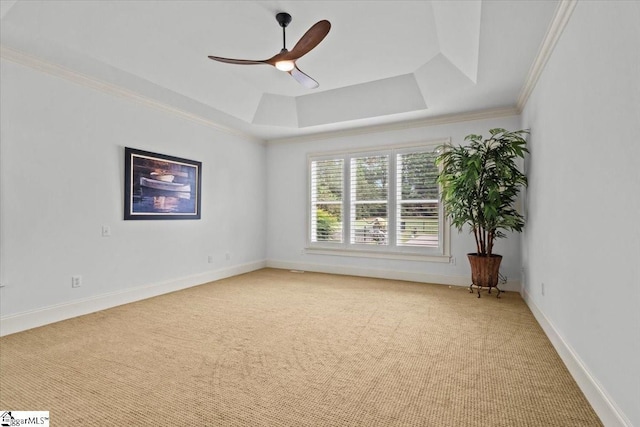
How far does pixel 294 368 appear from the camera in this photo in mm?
2352

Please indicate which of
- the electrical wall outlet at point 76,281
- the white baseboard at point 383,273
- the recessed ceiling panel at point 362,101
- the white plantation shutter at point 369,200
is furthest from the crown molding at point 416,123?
the electrical wall outlet at point 76,281

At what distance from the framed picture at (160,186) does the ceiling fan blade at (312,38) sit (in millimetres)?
2579

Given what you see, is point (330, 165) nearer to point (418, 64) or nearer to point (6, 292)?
point (418, 64)

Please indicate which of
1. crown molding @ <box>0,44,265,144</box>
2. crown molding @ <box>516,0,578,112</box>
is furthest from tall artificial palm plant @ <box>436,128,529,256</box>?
crown molding @ <box>0,44,265,144</box>

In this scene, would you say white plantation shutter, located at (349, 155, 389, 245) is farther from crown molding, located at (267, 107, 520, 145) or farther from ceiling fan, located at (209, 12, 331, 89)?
ceiling fan, located at (209, 12, 331, 89)

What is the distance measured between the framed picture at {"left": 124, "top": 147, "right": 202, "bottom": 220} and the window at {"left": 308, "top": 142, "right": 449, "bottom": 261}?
2.23 metres

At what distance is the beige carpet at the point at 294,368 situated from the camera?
5.98ft

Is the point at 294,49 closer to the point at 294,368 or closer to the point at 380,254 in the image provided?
the point at 294,368

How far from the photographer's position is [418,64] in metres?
3.99

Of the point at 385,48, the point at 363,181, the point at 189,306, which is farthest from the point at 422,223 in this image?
the point at 189,306

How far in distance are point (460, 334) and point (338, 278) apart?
9.06 feet

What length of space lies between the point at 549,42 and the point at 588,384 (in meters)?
2.72

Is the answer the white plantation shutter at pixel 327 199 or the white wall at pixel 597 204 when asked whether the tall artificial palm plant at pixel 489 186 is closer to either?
the white wall at pixel 597 204

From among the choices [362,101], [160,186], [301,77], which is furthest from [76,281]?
[362,101]
